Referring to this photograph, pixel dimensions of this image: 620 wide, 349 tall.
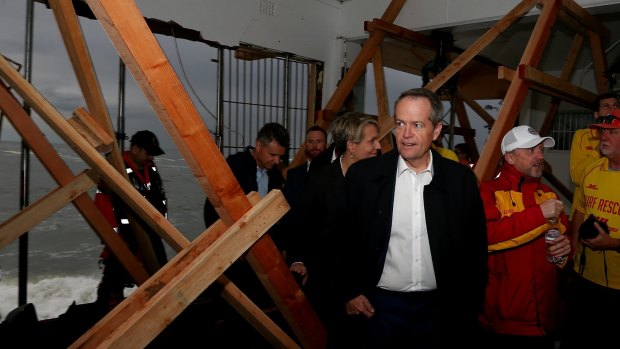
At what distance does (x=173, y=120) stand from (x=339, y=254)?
3.57 ft

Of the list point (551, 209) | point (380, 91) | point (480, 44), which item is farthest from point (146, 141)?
point (551, 209)

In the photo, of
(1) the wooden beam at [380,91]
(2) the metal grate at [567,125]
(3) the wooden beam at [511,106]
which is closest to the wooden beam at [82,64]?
(3) the wooden beam at [511,106]

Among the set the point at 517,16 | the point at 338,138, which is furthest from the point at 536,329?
the point at 517,16

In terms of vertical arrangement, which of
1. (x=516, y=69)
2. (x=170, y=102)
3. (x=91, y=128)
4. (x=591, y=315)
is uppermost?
(x=516, y=69)

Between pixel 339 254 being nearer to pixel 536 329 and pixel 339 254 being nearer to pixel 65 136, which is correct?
pixel 536 329

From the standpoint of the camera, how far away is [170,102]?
1.38 metres

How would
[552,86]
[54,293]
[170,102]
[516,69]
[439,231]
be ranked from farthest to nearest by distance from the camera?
[54,293], [516,69], [552,86], [439,231], [170,102]

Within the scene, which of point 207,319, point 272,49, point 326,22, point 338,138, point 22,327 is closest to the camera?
point 22,327

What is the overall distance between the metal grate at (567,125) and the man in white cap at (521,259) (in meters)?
7.92

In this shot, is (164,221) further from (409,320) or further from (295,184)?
(295,184)

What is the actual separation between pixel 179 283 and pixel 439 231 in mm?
1065

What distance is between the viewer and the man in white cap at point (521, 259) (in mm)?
2146

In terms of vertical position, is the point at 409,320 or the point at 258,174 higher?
the point at 258,174

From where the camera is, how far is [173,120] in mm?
1385
